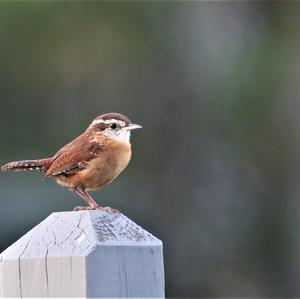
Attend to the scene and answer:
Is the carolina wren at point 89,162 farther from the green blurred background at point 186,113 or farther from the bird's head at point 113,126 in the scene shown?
the green blurred background at point 186,113

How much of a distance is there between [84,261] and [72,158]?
1.98 m

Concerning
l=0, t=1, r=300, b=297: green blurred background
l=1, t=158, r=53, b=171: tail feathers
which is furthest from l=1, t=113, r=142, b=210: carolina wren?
l=0, t=1, r=300, b=297: green blurred background

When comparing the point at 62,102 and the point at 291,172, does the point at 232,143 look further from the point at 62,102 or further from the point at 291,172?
the point at 62,102

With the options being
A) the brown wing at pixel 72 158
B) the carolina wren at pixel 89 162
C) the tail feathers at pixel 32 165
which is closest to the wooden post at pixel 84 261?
the carolina wren at pixel 89 162

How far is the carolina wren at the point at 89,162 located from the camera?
4582mm

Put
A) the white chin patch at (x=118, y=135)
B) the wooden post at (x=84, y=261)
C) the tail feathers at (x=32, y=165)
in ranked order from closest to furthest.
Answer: the wooden post at (x=84, y=261) → the tail feathers at (x=32, y=165) → the white chin patch at (x=118, y=135)

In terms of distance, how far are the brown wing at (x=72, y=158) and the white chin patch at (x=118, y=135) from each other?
0.63 ft

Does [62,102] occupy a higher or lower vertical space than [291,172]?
higher

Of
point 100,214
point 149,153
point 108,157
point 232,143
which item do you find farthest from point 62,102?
point 100,214

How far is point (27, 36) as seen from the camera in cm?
1336

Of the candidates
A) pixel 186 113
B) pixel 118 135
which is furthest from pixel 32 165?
pixel 186 113

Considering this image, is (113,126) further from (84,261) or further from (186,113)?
(186,113)

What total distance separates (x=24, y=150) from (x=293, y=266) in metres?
3.17

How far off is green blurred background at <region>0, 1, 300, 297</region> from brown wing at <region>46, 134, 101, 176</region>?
6385mm
